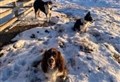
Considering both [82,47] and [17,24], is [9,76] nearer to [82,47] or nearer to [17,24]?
[82,47]

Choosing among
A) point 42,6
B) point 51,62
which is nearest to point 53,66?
point 51,62

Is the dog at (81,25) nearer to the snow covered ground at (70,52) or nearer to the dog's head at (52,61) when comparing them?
the snow covered ground at (70,52)

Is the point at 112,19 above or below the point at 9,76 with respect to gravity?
below

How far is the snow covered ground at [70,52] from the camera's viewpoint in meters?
8.00

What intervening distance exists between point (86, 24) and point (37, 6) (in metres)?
2.59

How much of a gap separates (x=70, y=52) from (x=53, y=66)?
1979 millimetres

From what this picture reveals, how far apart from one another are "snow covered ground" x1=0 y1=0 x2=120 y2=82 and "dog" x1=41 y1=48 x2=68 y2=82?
34cm

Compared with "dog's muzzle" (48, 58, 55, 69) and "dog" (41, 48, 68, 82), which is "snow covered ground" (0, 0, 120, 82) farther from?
"dog's muzzle" (48, 58, 55, 69)

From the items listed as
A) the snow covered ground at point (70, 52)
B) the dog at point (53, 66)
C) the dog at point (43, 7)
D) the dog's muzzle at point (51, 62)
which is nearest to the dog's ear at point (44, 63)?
the dog at point (53, 66)

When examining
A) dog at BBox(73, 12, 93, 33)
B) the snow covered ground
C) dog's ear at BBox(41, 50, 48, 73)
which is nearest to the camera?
dog's ear at BBox(41, 50, 48, 73)

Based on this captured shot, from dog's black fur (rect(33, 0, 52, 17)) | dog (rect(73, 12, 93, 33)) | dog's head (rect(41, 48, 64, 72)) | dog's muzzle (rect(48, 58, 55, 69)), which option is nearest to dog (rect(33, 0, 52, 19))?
dog's black fur (rect(33, 0, 52, 17))

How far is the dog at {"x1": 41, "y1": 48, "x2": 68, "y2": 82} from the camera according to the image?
7.08 meters

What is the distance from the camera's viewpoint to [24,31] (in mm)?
10789

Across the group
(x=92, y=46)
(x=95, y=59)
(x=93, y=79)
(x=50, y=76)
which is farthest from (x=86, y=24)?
(x=50, y=76)
